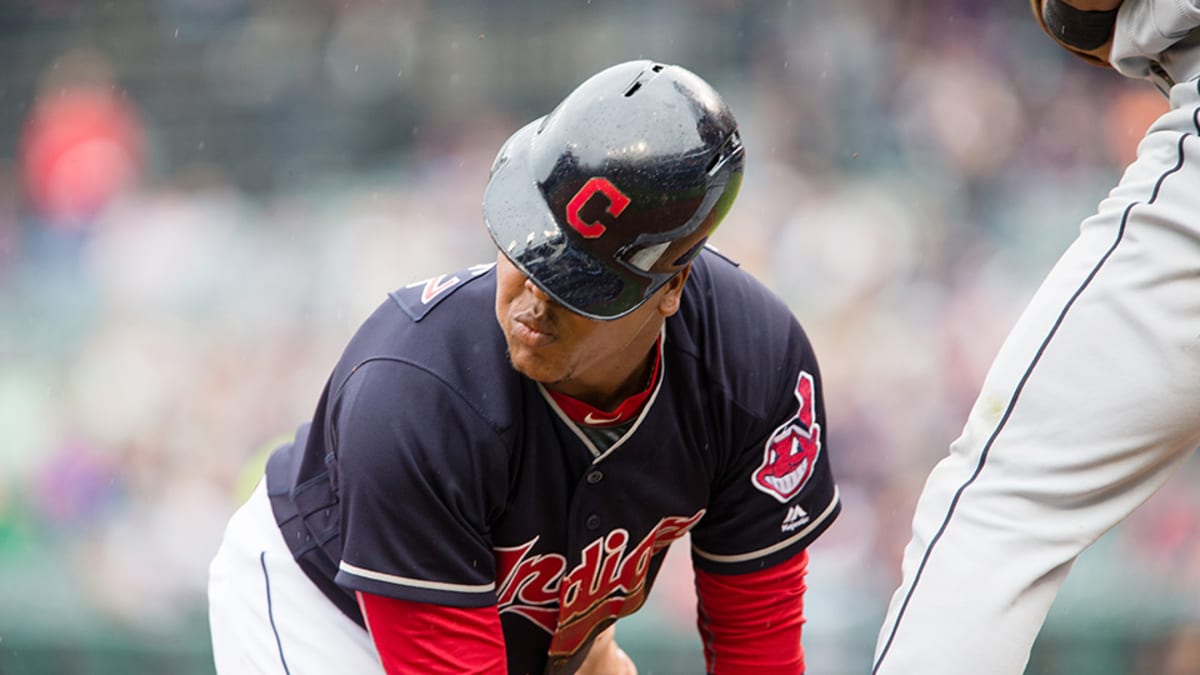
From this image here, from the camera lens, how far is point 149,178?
23.9 feet

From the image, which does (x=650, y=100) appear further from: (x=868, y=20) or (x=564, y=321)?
(x=868, y=20)

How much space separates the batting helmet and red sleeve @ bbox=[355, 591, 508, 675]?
19.6 inches

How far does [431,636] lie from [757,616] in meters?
0.63

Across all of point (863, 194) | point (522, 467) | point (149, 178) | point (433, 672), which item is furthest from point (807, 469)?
point (149, 178)

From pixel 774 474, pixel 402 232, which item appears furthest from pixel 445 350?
pixel 402 232

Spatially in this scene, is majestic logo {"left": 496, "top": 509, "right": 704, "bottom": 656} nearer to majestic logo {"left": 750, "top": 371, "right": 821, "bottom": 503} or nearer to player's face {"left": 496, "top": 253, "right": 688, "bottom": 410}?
majestic logo {"left": 750, "top": 371, "right": 821, "bottom": 503}

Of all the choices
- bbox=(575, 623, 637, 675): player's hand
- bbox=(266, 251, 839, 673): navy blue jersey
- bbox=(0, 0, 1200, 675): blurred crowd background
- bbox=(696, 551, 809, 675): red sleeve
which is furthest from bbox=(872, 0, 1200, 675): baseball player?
bbox=(0, 0, 1200, 675): blurred crowd background

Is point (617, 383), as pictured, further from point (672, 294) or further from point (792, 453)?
point (792, 453)

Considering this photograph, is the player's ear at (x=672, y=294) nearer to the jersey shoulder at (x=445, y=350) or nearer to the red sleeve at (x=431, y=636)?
the jersey shoulder at (x=445, y=350)

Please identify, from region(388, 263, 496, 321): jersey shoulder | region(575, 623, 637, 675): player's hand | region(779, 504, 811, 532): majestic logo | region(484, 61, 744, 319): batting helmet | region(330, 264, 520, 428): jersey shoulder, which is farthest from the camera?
region(575, 623, 637, 675): player's hand

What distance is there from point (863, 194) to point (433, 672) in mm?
4676

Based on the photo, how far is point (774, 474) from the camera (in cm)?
233

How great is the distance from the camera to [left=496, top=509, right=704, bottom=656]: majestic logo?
7.26ft

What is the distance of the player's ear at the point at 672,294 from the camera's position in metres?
2.08
